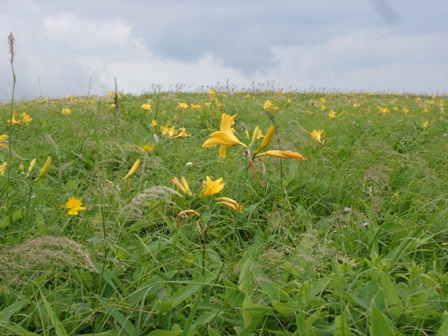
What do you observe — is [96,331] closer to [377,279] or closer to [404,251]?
[377,279]

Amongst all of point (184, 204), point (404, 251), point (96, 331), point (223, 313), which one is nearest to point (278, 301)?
point (223, 313)

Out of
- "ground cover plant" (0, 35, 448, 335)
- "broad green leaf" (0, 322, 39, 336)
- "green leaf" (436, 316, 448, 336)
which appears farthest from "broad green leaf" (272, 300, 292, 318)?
"broad green leaf" (0, 322, 39, 336)

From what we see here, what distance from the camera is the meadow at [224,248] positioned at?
55.5 inches

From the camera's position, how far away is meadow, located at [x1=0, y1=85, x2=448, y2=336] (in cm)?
141

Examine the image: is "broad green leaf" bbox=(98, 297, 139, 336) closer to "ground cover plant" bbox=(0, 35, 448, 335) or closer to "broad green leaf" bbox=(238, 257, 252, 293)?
"ground cover plant" bbox=(0, 35, 448, 335)

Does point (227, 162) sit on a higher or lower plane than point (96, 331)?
higher

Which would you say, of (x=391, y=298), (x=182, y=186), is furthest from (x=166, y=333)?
(x=391, y=298)

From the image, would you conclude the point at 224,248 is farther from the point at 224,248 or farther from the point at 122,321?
the point at 122,321

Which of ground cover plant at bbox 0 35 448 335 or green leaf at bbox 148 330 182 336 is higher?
ground cover plant at bbox 0 35 448 335

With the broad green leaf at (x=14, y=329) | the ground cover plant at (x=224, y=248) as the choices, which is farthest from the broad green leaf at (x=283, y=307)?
the broad green leaf at (x=14, y=329)

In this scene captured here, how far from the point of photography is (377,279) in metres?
1.63

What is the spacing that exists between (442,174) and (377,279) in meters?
1.81

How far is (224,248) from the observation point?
2.08 metres

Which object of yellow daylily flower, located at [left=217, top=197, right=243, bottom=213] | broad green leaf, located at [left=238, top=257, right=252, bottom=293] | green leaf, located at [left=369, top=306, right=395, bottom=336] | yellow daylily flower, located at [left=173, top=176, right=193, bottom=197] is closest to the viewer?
green leaf, located at [left=369, top=306, right=395, bottom=336]
